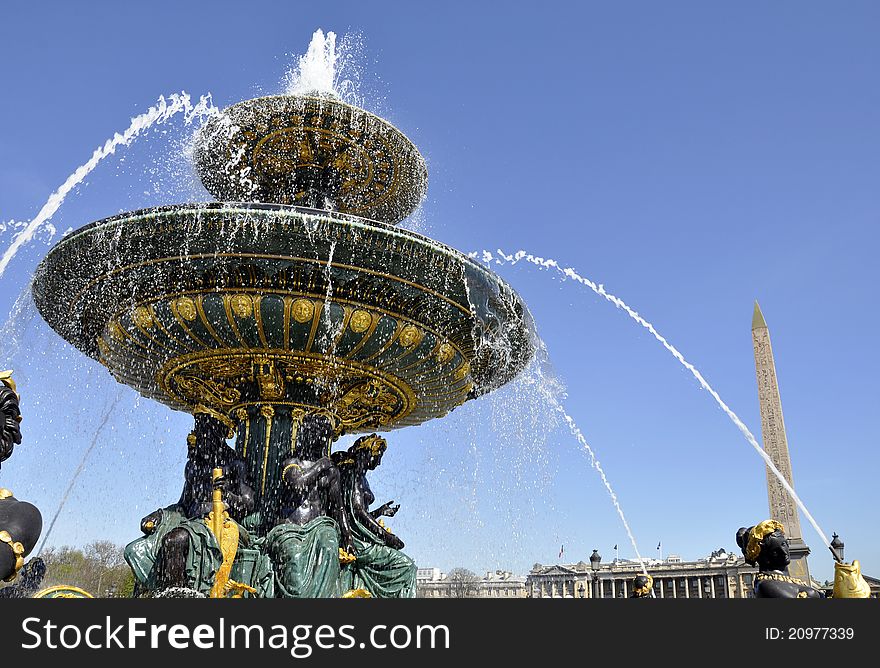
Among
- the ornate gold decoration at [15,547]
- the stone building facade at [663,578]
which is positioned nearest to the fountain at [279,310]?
the ornate gold decoration at [15,547]

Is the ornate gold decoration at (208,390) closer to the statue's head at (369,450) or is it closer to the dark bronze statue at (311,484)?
the dark bronze statue at (311,484)

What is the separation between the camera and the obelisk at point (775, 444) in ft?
99.6

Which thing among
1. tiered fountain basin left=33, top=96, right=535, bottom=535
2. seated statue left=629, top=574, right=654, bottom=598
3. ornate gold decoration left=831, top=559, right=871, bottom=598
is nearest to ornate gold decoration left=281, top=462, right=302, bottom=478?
tiered fountain basin left=33, top=96, right=535, bottom=535

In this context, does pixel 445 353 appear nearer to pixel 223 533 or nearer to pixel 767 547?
pixel 223 533

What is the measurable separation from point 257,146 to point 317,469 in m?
4.32

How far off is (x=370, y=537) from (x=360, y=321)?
2.51 meters

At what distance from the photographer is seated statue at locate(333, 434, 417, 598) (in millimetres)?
8672

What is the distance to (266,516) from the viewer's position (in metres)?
8.58

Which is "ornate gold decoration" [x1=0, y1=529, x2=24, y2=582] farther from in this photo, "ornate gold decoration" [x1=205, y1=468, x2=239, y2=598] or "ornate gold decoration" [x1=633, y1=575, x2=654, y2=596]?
"ornate gold decoration" [x1=633, y1=575, x2=654, y2=596]

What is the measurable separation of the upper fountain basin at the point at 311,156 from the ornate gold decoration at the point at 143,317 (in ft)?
10.0

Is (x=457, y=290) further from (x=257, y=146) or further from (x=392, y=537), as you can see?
(x=257, y=146)

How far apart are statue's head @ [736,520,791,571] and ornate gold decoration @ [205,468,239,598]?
14.5 feet
